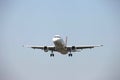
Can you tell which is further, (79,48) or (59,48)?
(79,48)

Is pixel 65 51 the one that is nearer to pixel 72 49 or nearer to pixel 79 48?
pixel 72 49

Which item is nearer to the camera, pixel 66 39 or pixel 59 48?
pixel 59 48

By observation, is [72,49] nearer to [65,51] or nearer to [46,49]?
[65,51]

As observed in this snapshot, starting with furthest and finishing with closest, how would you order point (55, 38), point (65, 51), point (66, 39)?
point (66, 39) → point (65, 51) → point (55, 38)

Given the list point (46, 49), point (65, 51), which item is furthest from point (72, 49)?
point (46, 49)

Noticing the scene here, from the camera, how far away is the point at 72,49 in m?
24.8

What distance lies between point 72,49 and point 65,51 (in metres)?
0.60

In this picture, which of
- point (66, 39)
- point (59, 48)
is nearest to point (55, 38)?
point (59, 48)

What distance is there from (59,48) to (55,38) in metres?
0.99

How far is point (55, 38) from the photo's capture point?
23234 mm

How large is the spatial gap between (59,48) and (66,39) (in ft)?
9.92

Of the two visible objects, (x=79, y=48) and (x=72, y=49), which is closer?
(x=72, y=49)

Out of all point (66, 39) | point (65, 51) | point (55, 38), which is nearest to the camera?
point (55, 38)

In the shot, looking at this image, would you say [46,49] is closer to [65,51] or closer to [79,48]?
[65,51]
